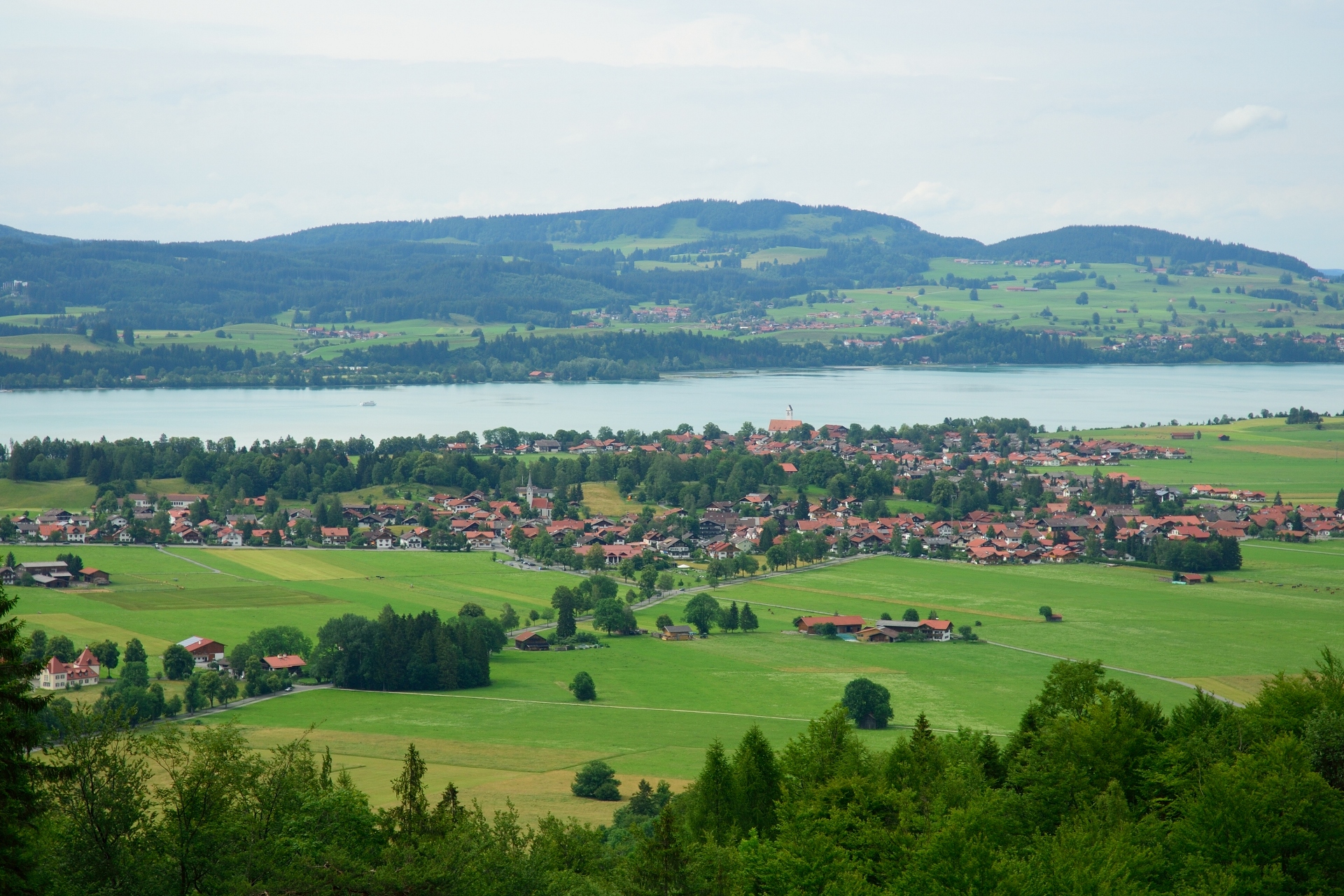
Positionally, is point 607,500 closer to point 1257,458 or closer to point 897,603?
point 897,603

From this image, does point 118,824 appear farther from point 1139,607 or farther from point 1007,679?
point 1139,607

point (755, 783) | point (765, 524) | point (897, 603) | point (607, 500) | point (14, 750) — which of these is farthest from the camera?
point (607, 500)

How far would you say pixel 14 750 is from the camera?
31.4 feet

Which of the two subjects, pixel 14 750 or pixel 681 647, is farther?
pixel 681 647

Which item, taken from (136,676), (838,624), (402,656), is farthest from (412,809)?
(838,624)

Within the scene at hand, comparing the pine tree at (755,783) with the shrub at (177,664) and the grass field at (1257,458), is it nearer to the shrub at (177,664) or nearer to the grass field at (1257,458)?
the shrub at (177,664)

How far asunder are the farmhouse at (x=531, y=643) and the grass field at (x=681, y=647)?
544 mm

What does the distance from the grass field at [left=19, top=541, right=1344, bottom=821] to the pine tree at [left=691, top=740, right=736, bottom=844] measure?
4748 mm

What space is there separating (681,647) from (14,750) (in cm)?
2644

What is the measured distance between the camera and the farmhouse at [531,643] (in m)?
35.2

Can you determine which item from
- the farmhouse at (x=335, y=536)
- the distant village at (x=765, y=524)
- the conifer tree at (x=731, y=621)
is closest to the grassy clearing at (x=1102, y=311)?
the distant village at (x=765, y=524)

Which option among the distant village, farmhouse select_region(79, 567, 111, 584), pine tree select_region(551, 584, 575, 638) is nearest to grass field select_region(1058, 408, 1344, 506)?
the distant village

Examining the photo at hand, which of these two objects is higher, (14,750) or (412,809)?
(14,750)

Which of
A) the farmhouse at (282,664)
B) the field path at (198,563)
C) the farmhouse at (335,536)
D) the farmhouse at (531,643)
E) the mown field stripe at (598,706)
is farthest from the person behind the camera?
the farmhouse at (335,536)
